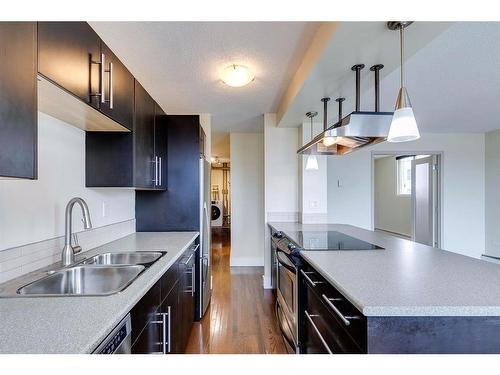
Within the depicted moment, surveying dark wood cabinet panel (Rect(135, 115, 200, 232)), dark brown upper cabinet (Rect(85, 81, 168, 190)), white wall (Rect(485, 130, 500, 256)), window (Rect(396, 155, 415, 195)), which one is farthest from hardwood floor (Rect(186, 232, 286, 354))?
window (Rect(396, 155, 415, 195))

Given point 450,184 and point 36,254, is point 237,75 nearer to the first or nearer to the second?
point 36,254

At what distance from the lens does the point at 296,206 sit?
3682 mm

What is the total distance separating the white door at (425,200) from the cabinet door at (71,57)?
525 centimetres

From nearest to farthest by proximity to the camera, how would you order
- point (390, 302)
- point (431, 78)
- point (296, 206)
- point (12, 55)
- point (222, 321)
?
point (12, 55) < point (390, 302) < point (431, 78) < point (222, 321) < point (296, 206)

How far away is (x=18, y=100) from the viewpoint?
34.8 inches

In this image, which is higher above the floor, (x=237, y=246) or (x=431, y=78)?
(x=431, y=78)

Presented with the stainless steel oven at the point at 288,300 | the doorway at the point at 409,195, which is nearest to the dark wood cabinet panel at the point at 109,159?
the stainless steel oven at the point at 288,300

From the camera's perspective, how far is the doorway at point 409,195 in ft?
15.8

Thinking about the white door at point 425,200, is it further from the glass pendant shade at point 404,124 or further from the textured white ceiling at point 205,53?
the glass pendant shade at point 404,124

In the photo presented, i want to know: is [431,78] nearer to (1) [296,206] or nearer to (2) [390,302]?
(1) [296,206]

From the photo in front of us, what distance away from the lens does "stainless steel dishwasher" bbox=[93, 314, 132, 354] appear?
0.87m

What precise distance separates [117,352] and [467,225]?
556cm
